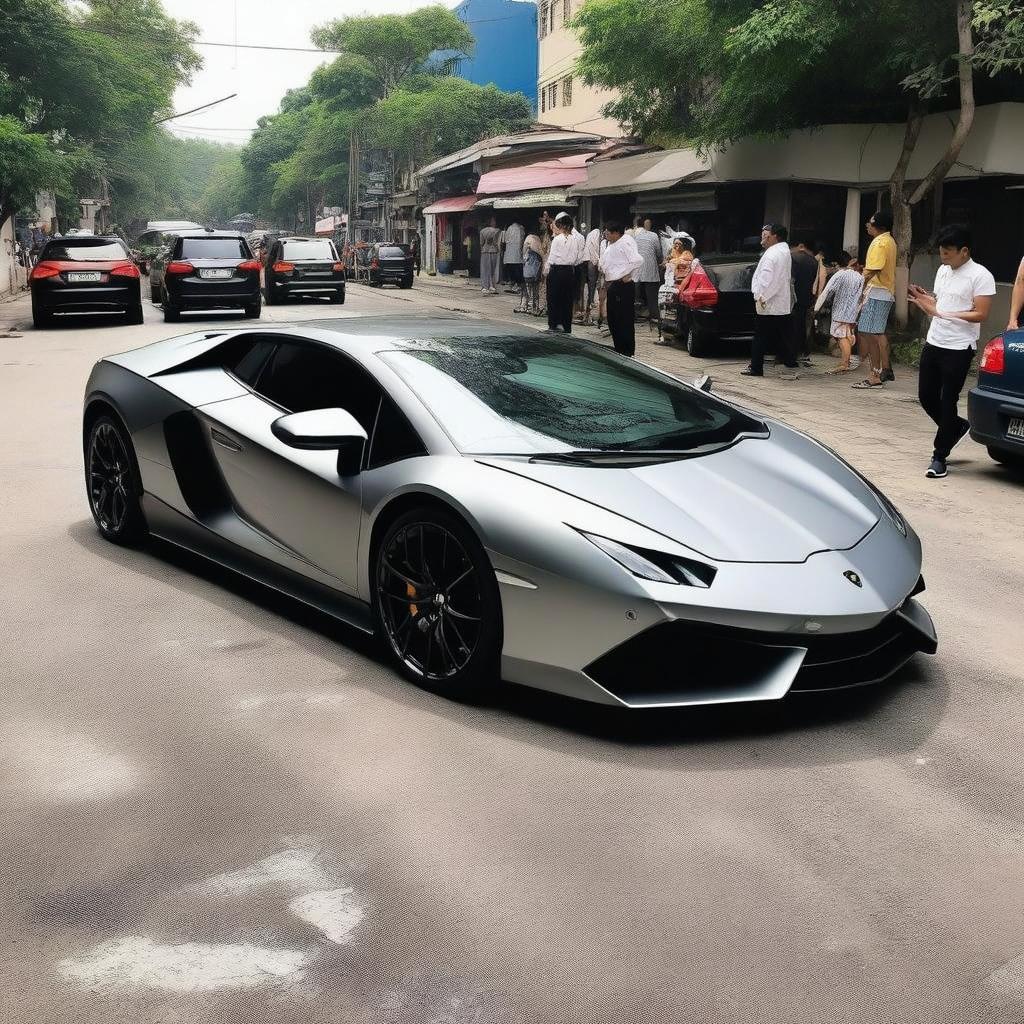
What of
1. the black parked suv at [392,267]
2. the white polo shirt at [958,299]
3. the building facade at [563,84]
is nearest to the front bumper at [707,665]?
the white polo shirt at [958,299]

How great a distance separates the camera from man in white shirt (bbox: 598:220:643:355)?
15.6m

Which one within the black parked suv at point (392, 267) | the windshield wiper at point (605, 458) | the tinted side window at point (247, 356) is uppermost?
the tinted side window at point (247, 356)

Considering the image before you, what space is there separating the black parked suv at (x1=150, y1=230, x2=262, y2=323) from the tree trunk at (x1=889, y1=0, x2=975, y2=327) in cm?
1103

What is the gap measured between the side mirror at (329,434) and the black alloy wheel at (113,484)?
1698 millimetres

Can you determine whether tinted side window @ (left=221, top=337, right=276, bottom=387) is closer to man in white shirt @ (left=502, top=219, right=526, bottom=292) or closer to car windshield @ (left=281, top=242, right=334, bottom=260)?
car windshield @ (left=281, top=242, right=334, bottom=260)

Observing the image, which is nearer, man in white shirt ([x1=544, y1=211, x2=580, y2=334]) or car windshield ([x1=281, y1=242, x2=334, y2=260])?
man in white shirt ([x1=544, y1=211, x2=580, y2=334])

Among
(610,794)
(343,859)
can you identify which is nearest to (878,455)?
(610,794)

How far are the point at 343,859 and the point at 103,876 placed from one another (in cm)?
59

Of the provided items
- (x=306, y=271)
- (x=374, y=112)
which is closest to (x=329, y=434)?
(x=306, y=271)

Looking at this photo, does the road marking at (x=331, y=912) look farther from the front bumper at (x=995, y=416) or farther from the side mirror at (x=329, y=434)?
the front bumper at (x=995, y=416)

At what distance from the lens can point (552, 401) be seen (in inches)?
199

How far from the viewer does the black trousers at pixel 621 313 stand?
51.0 feet

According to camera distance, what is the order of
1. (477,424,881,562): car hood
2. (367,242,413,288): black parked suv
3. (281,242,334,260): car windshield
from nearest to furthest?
(477,424,881,562): car hood, (281,242,334,260): car windshield, (367,242,413,288): black parked suv

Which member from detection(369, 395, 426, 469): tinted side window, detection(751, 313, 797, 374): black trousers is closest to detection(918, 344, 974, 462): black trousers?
detection(369, 395, 426, 469): tinted side window
